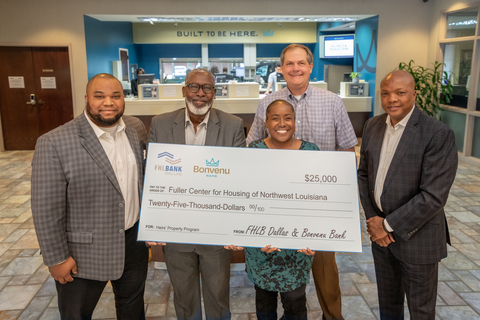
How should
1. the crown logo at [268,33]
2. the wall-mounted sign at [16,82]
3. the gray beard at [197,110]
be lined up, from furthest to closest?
the crown logo at [268,33] → the wall-mounted sign at [16,82] → the gray beard at [197,110]

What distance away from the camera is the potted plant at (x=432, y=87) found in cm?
721

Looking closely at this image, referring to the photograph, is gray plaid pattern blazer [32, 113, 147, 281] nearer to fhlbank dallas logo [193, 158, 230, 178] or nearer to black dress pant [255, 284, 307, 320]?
fhlbank dallas logo [193, 158, 230, 178]

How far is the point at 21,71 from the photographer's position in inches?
305

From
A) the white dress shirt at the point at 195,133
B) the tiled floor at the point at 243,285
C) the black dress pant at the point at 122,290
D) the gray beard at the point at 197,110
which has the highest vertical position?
the gray beard at the point at 197,110

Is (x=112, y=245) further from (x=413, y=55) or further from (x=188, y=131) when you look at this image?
(x=413, y=55)

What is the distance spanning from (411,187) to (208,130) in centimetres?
108

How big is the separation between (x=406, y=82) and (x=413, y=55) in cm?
690

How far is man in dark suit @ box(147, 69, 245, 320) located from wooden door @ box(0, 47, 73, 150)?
22.0 feet

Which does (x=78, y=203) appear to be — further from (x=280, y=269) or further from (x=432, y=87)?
(x=432, y=87)

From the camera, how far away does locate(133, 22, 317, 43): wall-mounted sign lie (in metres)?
11.5

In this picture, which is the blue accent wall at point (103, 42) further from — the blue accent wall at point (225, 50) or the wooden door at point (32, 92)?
the blue accent wall at point (225, 50)

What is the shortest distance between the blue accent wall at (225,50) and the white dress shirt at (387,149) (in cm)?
1076

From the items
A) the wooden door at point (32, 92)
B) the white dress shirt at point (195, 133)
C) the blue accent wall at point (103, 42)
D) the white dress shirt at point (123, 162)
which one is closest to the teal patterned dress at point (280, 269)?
the white dress shirt at point (195, 133)

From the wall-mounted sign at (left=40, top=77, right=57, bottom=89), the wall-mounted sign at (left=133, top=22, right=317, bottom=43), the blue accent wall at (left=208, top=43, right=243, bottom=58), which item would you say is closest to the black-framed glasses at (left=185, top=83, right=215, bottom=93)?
the wall-mounted sign at (left=40, top=77, right=57, bottom=89)
